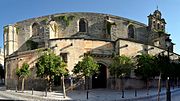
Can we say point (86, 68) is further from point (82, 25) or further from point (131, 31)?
point (131, 31)

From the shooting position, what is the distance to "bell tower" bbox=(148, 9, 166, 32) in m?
46.0

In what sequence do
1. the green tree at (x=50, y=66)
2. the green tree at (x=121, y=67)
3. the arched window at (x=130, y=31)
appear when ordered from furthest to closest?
the arched window at (x=130, y=31) < the green tree at (x=121, y=67) < the green tree at (x=50, y=66)

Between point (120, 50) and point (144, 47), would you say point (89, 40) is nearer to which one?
point (120, 50)

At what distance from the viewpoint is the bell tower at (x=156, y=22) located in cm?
4597

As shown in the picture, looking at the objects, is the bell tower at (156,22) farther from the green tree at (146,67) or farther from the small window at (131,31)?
the green tree at (146,67)

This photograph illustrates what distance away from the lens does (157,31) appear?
150 feet

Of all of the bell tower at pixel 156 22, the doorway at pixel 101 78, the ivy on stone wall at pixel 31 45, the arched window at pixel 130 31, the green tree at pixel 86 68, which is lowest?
the doorway at pixel 101 78

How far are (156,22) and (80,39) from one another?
17830mm

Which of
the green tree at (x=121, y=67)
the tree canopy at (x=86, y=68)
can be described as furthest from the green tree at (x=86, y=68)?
the green tree at (x=121, y=67)

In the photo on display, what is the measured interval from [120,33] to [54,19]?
9530 mm

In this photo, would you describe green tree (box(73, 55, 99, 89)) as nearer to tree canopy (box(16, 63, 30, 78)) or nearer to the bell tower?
tree canopy (box(16, 63, 30, 78))

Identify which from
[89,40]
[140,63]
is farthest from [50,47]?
[140,63]

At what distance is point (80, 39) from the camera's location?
33.8 meters

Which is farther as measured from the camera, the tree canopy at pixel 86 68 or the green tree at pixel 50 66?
the tree canopy at pixel 86 68
